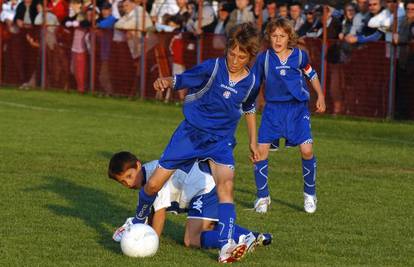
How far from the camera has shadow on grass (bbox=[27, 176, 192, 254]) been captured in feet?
30.6

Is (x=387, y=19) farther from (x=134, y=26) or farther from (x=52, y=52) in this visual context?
(x=52, y=52)

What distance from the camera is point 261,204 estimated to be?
10820 mm

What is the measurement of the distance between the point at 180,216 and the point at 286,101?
1.71 metres

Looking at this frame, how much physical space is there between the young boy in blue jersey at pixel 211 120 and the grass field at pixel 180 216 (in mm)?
519

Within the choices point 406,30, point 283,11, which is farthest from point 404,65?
point 283,11

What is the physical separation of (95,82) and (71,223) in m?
16.5

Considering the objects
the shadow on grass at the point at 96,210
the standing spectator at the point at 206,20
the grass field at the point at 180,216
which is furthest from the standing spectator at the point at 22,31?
the shadow on grass at the point at 96,210

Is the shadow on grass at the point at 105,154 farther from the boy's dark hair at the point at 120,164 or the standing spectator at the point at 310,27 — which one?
the standing spectator at the point at 310,27

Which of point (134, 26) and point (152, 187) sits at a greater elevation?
point (134, 26)

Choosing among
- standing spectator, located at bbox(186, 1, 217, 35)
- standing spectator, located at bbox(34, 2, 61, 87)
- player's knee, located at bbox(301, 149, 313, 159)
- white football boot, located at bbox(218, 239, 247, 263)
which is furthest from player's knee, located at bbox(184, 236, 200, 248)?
standing spectator, located at bbox(34, 2, 61, 87)

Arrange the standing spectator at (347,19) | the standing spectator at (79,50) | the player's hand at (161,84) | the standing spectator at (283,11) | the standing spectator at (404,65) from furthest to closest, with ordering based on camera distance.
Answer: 1. the standing spectator at (79,50)
2. the standing spectator at (283,11)
3. the standing spectator at (347,19)
4. the standing spectator at (404,65)
5. the player's hand at (161,84)

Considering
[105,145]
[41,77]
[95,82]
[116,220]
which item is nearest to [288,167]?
[105,145]

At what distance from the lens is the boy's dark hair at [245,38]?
8.32 metres

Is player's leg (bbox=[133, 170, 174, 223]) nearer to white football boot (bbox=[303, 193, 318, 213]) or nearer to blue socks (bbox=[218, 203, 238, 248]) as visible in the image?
blue socks (bbox=[218, 203, 238, 248])
